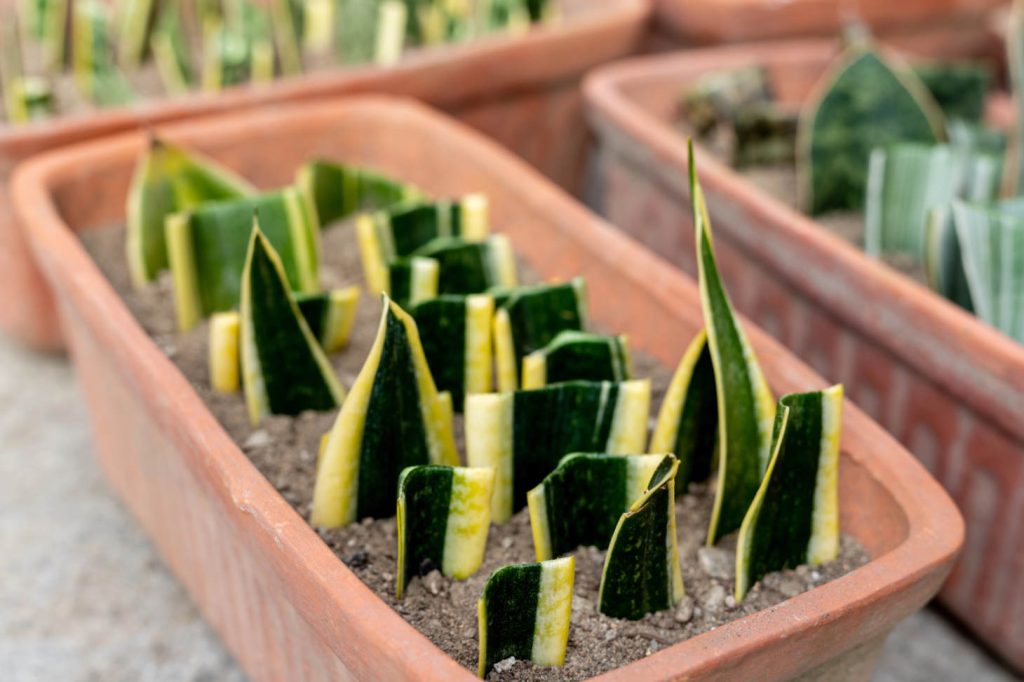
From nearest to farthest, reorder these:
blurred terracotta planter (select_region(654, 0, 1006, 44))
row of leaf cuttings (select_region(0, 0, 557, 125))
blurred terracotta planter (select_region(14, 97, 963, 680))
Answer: blurred terracotta planter (select_region(14, 97, 963, 680)) → row of leaf cuttings (select_region(0, 0, 557, 125)) → blurred terracotta planter (select_region(654, 0, 1006, 44))

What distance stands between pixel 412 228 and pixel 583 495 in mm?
300

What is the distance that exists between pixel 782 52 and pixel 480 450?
2.41 ft

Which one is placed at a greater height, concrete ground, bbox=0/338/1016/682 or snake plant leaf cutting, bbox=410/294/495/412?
snake plant leaf cutting, bbox=410/294/495/412

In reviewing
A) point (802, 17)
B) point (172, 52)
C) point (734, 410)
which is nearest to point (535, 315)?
point (734, 410)

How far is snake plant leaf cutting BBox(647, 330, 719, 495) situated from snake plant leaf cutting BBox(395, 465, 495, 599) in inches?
4.7

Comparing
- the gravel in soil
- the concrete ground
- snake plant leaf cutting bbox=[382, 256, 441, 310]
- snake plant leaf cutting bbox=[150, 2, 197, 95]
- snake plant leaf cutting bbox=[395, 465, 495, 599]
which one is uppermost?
snake plant leaf cutting bbox=[150, 2, 197, 95]

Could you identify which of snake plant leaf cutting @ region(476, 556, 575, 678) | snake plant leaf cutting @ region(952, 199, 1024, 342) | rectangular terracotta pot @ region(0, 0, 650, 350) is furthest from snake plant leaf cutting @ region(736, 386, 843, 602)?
rectangular terracotta pot @ region(0, 0, 650, 350)

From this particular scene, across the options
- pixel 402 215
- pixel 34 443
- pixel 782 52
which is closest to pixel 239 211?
pixel 402 215

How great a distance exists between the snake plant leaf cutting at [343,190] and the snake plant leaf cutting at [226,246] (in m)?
0.10

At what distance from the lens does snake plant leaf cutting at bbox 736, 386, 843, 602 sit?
23.0 inches

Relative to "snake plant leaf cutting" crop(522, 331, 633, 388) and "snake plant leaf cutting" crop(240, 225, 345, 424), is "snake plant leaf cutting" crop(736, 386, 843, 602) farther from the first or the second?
"snake plant leaf cutting" crop(240, 225, 345, 424)

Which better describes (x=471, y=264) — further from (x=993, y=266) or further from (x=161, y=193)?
(x=993, y=266)

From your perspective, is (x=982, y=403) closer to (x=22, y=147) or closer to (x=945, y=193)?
(x=945, y=193)

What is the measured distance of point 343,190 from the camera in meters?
0.95
